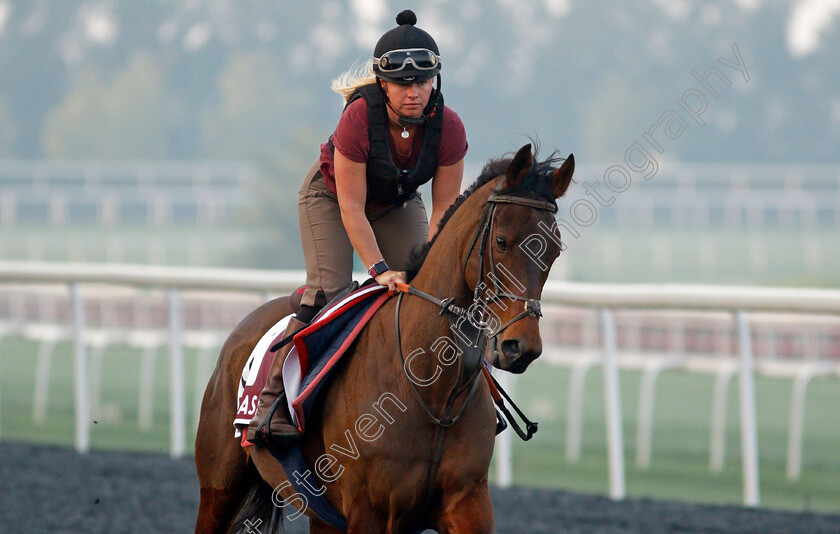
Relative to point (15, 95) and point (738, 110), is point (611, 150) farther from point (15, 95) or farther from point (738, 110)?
point (15, 95)

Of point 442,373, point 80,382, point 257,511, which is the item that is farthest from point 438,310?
point 80,382

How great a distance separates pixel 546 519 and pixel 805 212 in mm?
28393

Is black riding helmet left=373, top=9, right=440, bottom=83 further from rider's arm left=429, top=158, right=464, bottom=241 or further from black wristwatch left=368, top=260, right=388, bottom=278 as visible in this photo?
black wristwatch left=368, top=260, right=388, bottom=278

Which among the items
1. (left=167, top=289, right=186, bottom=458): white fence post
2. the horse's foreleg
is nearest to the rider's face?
the horse's foreleg

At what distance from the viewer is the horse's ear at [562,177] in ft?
11.0

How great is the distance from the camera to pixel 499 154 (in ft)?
98.9

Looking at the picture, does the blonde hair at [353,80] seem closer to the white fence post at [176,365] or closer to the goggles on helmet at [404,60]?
the goggles on helmet at [404,60]

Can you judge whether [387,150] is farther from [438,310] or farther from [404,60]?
[438,310]

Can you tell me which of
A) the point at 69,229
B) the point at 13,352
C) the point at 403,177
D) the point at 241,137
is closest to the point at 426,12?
the point at 241,137

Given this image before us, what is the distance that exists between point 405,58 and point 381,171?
375mm

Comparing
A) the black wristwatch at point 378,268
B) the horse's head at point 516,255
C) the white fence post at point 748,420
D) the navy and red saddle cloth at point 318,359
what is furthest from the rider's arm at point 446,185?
the white fence post at point 748,420

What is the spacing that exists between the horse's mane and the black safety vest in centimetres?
26

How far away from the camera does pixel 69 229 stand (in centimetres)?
3544

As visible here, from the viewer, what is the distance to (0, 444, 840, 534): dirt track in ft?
18.8
